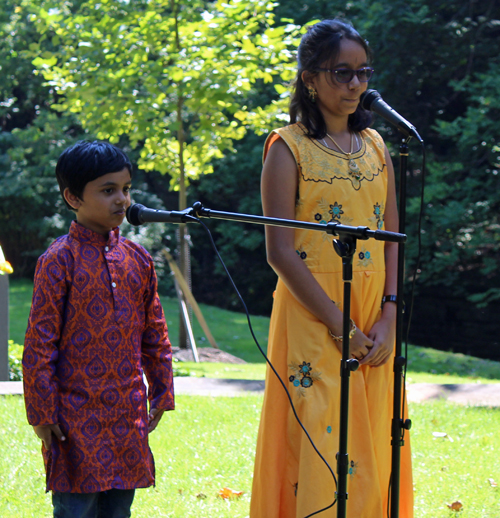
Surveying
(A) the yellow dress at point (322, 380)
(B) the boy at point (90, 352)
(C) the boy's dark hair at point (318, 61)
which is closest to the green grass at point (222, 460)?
(A) the yellow dress at point (322, 380)

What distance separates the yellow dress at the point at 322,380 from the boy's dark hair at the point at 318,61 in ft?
0.20

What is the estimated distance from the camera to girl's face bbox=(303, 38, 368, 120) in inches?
Result: 87.0

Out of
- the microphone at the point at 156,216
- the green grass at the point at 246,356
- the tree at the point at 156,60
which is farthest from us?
the tree at the point at 156,60

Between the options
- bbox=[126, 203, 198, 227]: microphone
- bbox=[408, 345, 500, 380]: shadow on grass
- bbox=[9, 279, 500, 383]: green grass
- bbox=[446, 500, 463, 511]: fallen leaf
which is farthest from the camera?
bbox=[408, 345, 500, 380]: shadow on grass

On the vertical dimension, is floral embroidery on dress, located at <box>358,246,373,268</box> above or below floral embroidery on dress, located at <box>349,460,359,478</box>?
above

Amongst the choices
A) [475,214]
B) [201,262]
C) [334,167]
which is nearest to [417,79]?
[475,214]

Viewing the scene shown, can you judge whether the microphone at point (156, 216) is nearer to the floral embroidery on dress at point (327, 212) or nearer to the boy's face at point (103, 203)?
the boy's face at point (103, 203)

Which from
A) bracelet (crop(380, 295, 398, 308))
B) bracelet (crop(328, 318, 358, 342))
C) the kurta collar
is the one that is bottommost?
bracelet (crop(328, 318, 358, 342))

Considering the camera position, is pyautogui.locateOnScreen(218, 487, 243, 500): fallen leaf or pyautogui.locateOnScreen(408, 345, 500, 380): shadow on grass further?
pyautogui.locateOnScreen(408, 345, 500, 380): shadow on grass

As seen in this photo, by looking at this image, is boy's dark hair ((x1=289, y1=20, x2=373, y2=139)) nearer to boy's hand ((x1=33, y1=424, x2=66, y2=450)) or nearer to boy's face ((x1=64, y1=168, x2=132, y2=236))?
boy's face ((x1=64, y1=168, x2=132, y2=236))

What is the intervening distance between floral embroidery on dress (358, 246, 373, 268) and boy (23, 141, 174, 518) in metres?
0.73

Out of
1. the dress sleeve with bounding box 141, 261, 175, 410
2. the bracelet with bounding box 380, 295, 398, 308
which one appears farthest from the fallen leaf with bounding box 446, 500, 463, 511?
the dress sleeve with bounding box 141, 261, 175, 410

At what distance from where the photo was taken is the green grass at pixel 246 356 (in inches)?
283

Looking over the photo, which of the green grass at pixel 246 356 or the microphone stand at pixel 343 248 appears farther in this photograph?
the green grass at pixel 246 356
